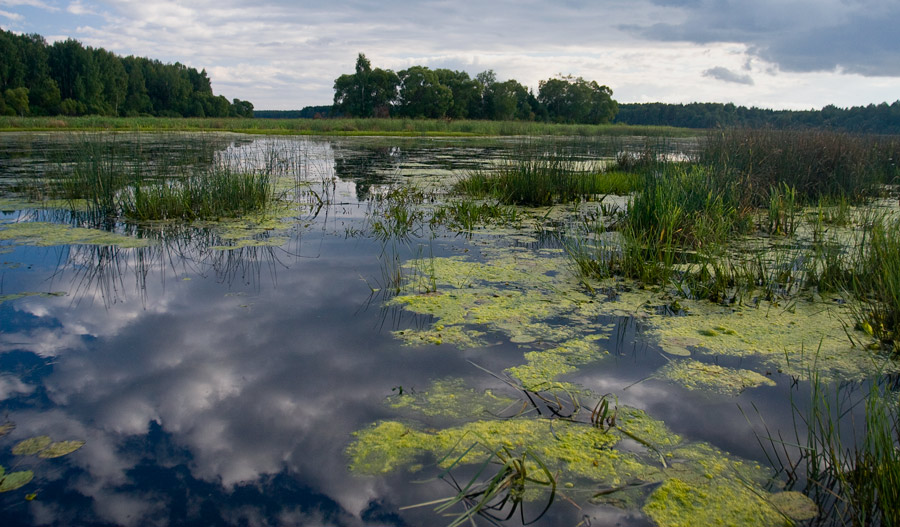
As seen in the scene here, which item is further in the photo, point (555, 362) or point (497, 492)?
point (555, 362)

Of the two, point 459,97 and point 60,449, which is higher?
point 459,97

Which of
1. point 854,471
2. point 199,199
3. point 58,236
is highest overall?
point 199,199

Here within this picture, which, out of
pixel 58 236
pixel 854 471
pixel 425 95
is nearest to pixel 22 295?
pixel 58 236

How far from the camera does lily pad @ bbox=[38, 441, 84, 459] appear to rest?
62.9 inches

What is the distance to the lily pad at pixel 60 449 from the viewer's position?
1597mm

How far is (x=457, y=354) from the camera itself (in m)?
2.34

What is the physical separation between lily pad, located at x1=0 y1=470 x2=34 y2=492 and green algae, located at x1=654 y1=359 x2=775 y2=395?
2061 millimetres

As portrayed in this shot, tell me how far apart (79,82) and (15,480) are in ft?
143

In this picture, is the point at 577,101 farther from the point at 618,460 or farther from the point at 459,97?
the point at 618,460

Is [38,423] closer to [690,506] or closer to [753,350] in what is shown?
[690,506]

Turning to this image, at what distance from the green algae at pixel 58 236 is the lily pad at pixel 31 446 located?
2.63 metres

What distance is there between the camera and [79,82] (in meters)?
36.4

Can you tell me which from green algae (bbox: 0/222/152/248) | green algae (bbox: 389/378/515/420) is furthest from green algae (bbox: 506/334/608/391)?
green algae (bbox: 0/222/152/248)

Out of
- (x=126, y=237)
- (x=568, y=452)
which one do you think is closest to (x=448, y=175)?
(x=126, y=237)
